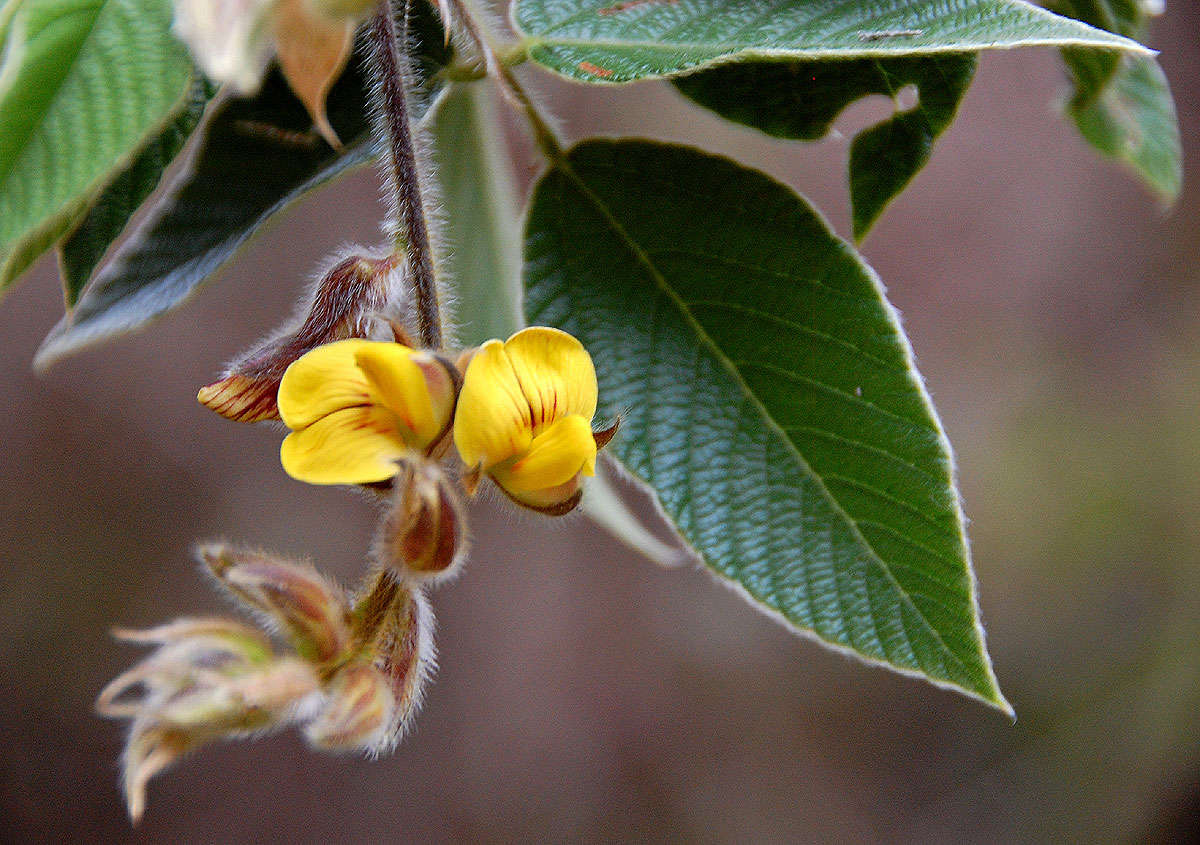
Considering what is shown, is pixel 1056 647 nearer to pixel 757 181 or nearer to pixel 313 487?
pixel 313 487

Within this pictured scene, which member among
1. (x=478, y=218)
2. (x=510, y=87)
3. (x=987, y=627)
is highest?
(x=510, y=87)

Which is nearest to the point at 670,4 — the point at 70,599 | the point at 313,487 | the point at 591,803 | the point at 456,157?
the point at 456,157

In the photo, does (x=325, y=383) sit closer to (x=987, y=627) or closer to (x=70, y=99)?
(x=70, y=99)

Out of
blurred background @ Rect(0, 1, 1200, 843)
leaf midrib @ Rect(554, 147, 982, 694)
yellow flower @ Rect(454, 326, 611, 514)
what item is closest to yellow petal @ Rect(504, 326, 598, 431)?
yellow flower @ Rect(454, 326, 611, 514)

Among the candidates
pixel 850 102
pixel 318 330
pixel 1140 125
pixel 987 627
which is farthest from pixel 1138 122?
pixel 987 627

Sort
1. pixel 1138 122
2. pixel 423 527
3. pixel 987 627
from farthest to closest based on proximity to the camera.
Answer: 1. pixel 987 627
2. pixel 1138 122
3. pixel 423 527

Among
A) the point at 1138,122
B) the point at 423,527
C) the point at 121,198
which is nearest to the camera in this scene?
the point at 423,527

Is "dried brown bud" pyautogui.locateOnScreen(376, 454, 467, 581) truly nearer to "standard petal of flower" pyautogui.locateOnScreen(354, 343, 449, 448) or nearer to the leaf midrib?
"standard petal of flower" pyautogui.locateOnScreen(354, 343, 449, 448)
